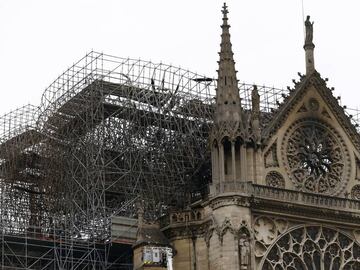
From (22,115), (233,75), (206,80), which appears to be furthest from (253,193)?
(22,115)

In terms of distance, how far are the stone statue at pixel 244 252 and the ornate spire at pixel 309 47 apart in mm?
9947

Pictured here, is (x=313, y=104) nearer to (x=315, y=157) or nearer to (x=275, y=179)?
(x=315, y=157)

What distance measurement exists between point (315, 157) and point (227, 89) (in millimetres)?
5556

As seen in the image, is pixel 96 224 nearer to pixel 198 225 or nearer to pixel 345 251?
pixel 198 225

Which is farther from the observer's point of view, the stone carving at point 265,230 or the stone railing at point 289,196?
the stone carving at point 265,230

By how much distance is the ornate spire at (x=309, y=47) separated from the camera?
4822 centimetres

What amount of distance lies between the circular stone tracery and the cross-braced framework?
214 cm

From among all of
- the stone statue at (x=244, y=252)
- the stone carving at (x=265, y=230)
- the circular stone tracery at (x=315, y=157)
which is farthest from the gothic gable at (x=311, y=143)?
the stone statue at (x=244, y=252)

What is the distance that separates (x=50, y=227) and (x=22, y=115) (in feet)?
29.5

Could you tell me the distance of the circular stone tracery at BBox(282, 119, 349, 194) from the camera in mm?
46094

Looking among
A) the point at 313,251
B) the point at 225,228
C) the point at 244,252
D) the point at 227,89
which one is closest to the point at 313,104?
the point at 227,89

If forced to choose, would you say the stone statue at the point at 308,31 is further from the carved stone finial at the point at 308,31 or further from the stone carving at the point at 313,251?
the stone carving at the point at 313,251

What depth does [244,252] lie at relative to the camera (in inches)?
1658

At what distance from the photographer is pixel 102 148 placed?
4969cm
